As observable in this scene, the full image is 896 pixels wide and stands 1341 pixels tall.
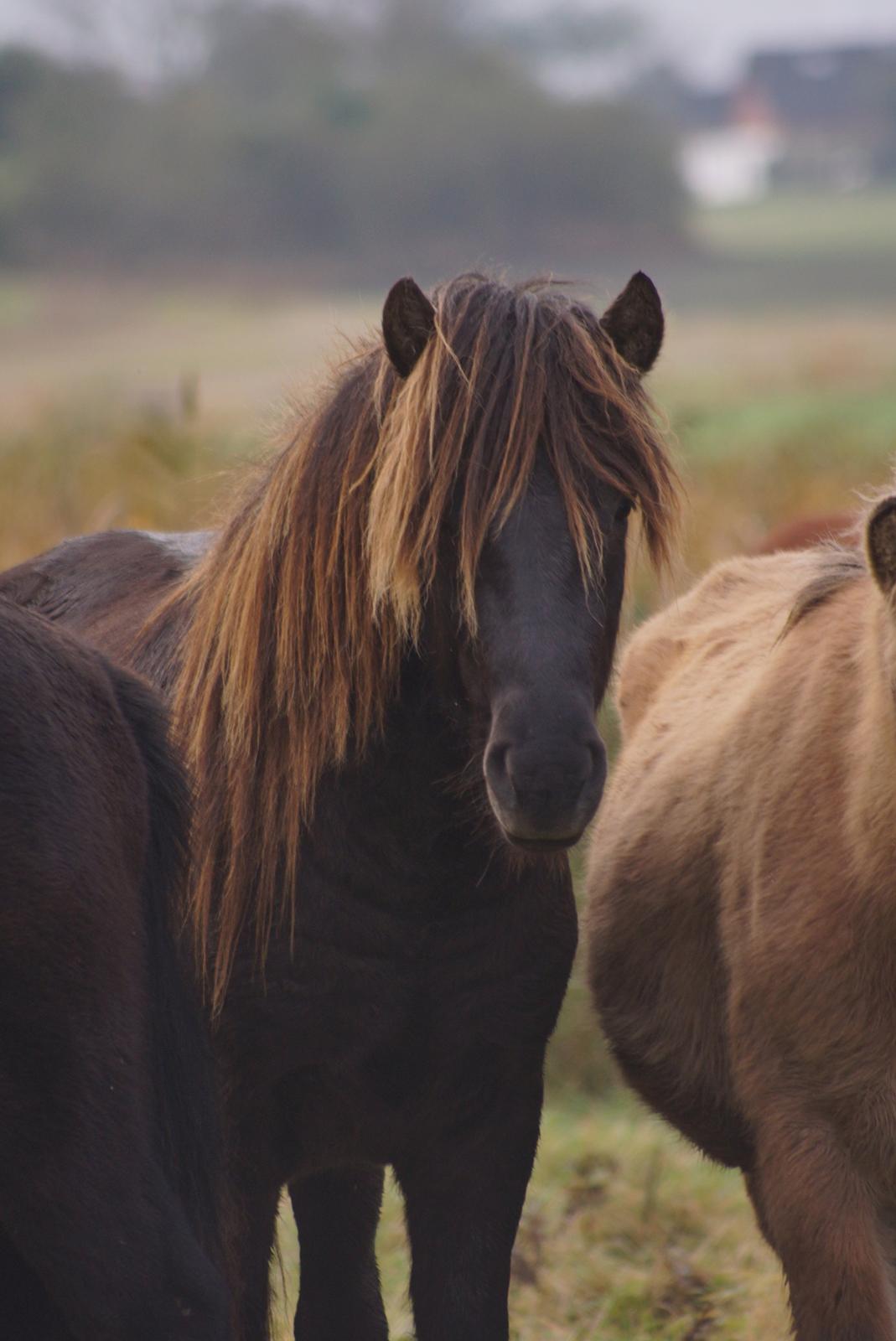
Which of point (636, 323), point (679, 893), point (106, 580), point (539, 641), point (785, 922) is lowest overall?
point (679, 893)

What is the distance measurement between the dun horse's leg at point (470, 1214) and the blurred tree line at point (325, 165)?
26.7 m

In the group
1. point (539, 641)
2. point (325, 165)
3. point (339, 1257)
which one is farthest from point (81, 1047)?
point (325, 165)

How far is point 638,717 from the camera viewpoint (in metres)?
4.01

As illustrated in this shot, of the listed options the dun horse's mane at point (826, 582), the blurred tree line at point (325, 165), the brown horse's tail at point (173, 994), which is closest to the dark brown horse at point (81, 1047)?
the brown horse's tail at point (173, 994)

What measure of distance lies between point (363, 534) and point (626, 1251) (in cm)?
247

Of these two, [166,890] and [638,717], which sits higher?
[166,890]

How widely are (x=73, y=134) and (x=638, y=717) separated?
29.6 m

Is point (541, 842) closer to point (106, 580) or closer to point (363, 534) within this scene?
point (363, 534)

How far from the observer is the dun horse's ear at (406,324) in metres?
2.54

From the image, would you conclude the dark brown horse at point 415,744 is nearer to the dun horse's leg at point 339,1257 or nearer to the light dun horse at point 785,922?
the light dun horse at point 785,922

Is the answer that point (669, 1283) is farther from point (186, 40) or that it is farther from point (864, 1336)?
point (186, 40)

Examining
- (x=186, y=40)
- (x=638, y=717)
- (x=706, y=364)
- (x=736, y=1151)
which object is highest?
(x=186, y=40)

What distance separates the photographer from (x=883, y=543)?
99.7 inches

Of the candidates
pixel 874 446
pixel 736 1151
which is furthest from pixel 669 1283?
pixel 874 446
